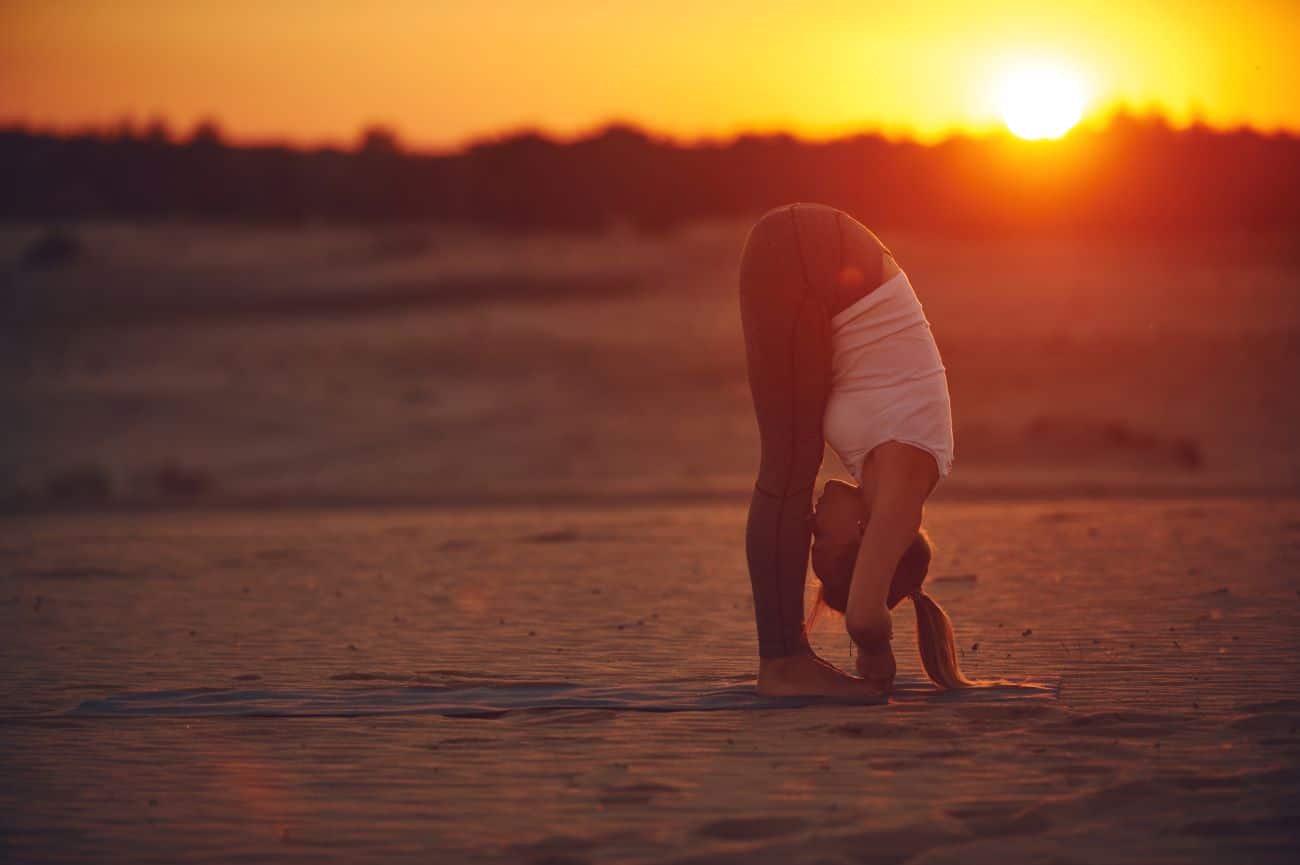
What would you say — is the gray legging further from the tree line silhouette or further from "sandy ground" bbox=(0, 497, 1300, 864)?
the tree line silhouette

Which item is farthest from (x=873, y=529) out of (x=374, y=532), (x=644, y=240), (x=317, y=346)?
(x=644, y=240)

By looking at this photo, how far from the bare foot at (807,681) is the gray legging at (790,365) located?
47 mm

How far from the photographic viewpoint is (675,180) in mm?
62562

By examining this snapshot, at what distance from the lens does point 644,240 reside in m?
54.1

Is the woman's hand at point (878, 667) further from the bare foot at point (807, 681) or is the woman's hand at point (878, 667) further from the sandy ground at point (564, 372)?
the sandy ground at point (564, 372)

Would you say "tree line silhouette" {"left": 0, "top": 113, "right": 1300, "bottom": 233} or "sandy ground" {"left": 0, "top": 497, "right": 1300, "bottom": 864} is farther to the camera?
"tree line silhouette" {"left": 0, "top": 113, "right": 1300, "bottom": 233}

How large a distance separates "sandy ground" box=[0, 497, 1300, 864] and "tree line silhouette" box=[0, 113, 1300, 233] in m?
44.2

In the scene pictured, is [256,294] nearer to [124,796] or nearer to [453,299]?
[453,299]

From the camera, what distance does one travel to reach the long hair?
22.4 ft

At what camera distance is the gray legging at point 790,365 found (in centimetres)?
686

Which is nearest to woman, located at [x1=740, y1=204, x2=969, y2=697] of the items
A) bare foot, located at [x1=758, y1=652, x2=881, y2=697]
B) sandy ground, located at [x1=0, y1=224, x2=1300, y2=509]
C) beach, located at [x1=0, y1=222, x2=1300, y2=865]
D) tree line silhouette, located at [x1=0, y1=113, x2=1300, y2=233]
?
bare foot, located at [x1=758, y1=652, x2=881, y2=697]

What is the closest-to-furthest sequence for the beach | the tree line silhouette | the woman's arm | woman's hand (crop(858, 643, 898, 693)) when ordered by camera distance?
the beach
the woman's arm
woman's hand (crop(858, 643, 898, 693))
the tree line silhouette

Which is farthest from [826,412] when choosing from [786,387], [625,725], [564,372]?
[564,372]

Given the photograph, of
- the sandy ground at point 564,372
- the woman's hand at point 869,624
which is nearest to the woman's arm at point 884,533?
the woman's hand at point 869,624
